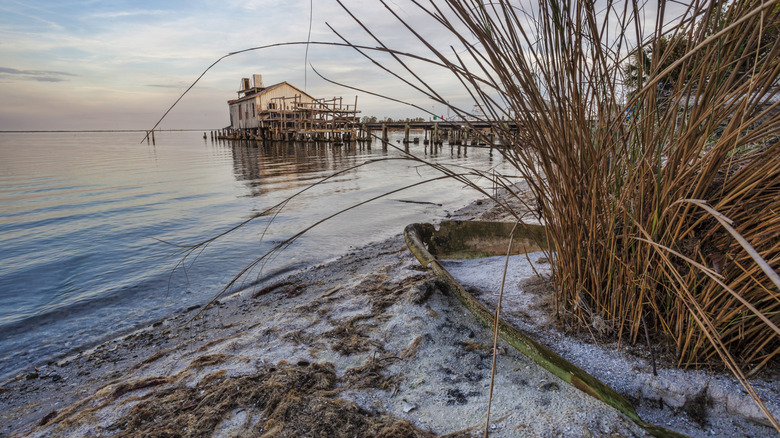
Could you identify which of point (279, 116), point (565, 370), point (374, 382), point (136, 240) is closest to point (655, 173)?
point (565, 370)

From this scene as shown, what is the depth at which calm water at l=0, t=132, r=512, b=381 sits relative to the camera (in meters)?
3.38

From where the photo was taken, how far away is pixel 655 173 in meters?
1.42

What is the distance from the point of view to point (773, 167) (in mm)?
1140

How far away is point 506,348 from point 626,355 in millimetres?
488

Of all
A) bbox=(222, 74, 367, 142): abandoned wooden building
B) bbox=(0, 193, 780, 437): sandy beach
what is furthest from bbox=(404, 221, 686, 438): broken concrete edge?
bbox=(222, 74, 367, 142): abandoned wooden building

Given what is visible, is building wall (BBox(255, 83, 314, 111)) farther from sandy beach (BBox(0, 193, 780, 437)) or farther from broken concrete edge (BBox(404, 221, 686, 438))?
broken concrete edge (BBox(404, 221, 686, 438))

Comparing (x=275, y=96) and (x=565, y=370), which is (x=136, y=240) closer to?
(x=565, y=370)

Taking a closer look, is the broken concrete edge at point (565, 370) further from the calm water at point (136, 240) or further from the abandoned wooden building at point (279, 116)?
the abandoned wooden building at point (279, 116)

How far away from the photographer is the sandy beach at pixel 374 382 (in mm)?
1363

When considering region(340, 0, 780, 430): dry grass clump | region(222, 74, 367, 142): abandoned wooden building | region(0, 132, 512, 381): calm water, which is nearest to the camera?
region(340, 0, 780, 430): dry grass clump

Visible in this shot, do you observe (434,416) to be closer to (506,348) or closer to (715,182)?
(506,348)

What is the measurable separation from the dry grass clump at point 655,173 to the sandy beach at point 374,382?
20 cm

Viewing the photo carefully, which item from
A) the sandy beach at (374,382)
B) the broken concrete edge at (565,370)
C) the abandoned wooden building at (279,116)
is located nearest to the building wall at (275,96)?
the abandoned wooden building at (279,116)

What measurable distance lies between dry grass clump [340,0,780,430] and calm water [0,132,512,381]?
2.40m
